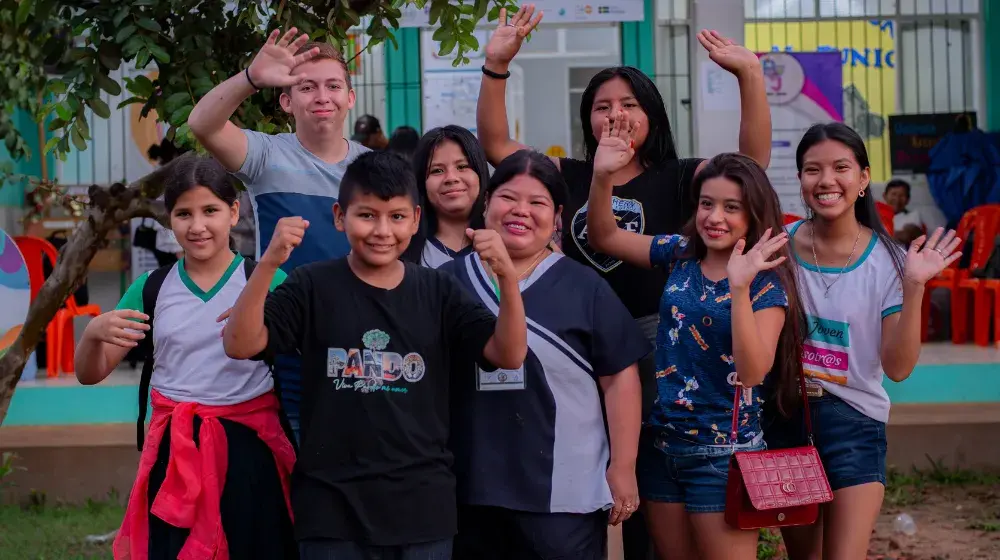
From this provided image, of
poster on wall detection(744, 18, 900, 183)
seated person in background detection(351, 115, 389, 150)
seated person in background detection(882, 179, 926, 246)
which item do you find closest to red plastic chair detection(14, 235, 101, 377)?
seated person in background detection(351, 115, 389, 150)

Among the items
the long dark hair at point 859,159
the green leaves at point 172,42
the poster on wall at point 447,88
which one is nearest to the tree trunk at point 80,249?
the green leaves at point 172,42

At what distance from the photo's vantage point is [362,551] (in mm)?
2576

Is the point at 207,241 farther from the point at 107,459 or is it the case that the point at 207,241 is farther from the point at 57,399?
the point at 57,399

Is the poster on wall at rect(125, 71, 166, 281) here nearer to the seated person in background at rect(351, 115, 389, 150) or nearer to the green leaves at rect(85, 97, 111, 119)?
the seated person in background at rect(351, 115, 389, 150)

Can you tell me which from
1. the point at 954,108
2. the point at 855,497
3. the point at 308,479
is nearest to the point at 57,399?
the point at 308,479

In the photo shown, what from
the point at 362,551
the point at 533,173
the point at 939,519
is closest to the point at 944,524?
the point at 939,519

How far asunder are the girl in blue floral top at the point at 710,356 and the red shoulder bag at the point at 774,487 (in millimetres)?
52

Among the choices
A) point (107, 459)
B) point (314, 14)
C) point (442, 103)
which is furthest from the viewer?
point (442, 103)

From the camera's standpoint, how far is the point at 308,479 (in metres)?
2.61

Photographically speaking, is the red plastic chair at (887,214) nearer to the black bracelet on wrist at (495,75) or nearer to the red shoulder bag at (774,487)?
the black bracelet on wrist at (495,75)

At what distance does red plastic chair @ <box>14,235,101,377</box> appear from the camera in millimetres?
7242

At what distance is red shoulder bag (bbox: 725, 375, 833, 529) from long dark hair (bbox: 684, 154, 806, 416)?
16 centimetres

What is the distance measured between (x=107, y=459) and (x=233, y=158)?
3.14 meters

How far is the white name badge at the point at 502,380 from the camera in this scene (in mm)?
2838
